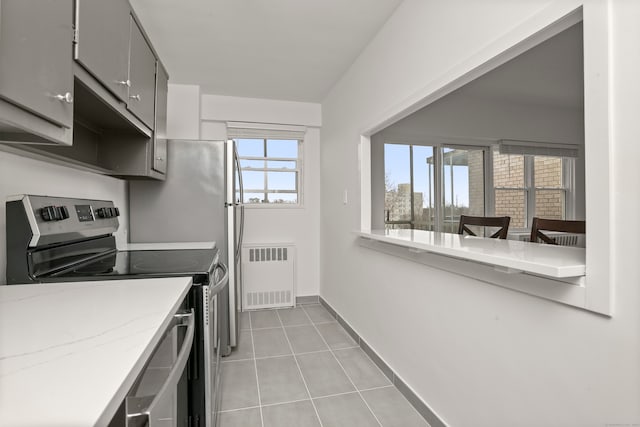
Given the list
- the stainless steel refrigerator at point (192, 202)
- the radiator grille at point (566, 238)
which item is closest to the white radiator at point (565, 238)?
the radiator grille at point (566, 238)

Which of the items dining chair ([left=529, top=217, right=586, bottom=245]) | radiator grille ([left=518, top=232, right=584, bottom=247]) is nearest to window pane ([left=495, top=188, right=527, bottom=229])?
radiator grille ([left=518, top=232, right=584, bottom=247])

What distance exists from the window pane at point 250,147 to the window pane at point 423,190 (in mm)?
1883

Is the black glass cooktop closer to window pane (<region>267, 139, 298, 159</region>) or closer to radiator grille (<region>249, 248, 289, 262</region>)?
radiator grille (<region>249, 248, 289, 262</region>)

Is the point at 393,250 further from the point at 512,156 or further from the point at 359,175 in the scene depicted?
the point at 512,156

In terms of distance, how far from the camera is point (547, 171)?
14.2 feet

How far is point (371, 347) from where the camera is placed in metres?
2.48

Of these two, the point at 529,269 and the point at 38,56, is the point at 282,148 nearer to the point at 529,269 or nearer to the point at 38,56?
the point at 38,56

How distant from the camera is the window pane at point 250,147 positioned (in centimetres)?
388

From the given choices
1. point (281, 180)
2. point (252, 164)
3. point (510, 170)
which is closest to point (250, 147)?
point (252, 164)

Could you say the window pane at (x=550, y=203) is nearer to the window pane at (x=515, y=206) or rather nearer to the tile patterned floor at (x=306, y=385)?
the window pane at (x=515, y=206)

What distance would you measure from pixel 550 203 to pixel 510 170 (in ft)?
2.32

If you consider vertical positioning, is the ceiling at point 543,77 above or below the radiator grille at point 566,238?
above

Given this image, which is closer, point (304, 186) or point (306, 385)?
point (306, 385)

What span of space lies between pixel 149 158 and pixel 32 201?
85 cm
